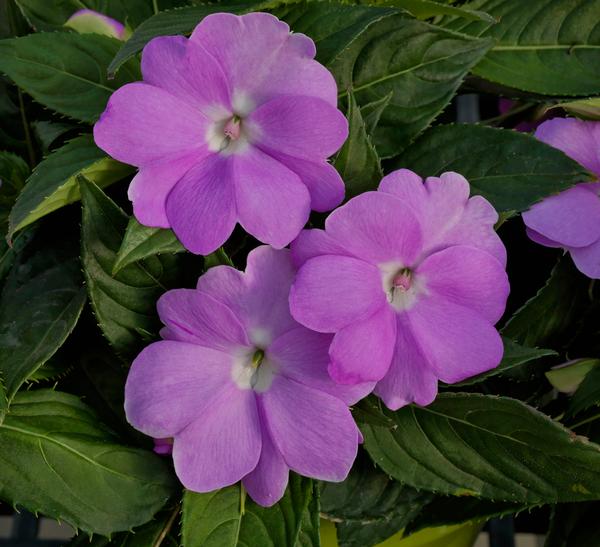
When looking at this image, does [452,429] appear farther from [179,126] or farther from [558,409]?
[179,126]

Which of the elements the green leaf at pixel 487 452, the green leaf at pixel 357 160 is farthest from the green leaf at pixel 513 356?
the green leaf at pixel 357 160

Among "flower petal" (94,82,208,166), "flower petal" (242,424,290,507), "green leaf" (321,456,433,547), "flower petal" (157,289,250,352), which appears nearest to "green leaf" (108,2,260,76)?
"flower petal" (94,82,208,166)

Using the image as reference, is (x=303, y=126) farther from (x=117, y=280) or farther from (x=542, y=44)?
(x=542, y=44)

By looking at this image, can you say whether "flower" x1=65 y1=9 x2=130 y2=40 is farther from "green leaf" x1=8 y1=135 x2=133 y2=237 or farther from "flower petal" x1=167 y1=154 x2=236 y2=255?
"flower petal" x1=167 y1=154 x2=236 y2=255

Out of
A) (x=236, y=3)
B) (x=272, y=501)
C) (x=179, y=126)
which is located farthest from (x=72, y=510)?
(x=236, y=3)

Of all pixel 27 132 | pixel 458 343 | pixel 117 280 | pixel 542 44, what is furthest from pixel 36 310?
pixel 542 44

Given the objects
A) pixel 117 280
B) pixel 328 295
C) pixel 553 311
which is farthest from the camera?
pixel 553 311

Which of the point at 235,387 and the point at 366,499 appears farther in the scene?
the point at 366,499

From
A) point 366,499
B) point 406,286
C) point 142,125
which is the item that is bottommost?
point 366,499
